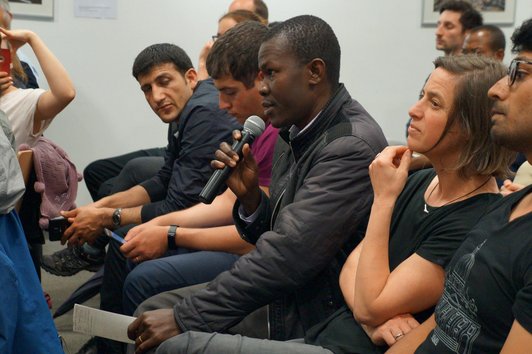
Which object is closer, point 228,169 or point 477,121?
point 477,121

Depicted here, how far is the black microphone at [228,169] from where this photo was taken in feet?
6.20

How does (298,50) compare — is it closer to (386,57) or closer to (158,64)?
(158,64)

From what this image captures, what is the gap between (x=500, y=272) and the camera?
4.03 ft

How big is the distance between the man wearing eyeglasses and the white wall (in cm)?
352

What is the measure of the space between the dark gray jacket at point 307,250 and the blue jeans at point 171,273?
1.38 feet

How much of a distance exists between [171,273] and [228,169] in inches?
18.8

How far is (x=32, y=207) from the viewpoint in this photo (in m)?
2.79

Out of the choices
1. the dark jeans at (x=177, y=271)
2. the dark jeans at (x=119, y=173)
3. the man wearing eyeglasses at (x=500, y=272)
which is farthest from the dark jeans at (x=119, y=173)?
the man wearing eyeglasses at (x=500, y=272)

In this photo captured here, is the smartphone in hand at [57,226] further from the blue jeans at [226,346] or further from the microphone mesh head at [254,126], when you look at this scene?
the blue jeans at [226,346]

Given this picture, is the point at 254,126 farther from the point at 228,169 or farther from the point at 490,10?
the point at 490,10

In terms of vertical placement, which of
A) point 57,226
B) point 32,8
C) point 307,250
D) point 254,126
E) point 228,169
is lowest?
point 57,226

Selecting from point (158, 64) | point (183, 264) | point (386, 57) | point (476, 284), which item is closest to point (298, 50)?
point (183, 264)

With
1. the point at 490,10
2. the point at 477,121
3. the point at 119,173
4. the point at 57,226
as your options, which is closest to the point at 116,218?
the point at 57,226

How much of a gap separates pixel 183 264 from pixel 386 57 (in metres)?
3.02
